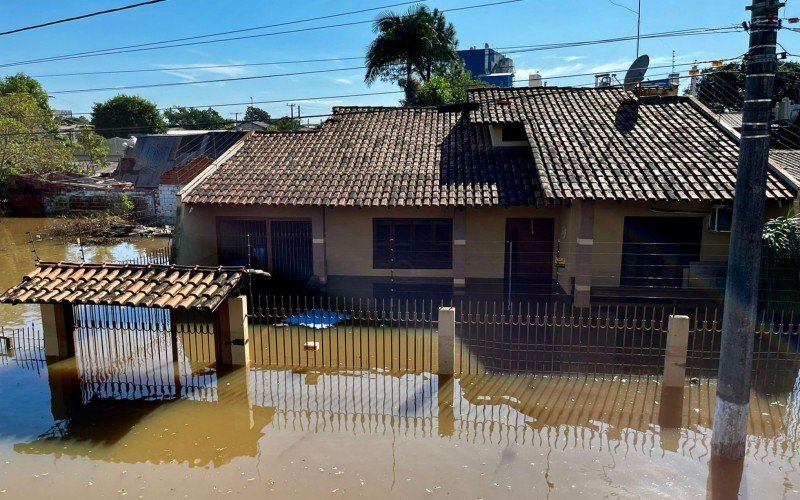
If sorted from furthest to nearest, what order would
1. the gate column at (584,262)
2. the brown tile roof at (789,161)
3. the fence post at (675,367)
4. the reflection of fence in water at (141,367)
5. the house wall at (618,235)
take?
the brown tile roof at (789,161) → the house wall at (618,235) → the gate column at (584,262) → the reflection of fence in water at (141,367) → the fence post at (675,367)

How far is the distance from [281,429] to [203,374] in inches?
108

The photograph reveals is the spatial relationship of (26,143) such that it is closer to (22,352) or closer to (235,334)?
(22,352)

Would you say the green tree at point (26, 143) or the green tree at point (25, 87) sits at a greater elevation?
the green tree at point (25, 87)

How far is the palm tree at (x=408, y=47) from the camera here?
104 feet

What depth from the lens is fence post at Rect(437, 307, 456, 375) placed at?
8945 mm

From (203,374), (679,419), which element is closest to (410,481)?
(679,419)

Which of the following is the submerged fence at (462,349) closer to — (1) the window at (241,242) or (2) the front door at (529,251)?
(2) the front door at (529,251)

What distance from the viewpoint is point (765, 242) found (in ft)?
35.2

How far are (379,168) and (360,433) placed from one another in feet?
31.0

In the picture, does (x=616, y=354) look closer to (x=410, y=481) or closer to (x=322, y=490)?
(x=410, y=481)

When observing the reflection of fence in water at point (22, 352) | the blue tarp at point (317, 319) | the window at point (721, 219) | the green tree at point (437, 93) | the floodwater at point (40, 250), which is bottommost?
the reflection of fence in water at point (22, 352)

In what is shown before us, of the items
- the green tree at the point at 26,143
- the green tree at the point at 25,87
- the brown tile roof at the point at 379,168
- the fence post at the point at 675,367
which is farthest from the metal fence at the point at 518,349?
the green tree at the point at 25,87

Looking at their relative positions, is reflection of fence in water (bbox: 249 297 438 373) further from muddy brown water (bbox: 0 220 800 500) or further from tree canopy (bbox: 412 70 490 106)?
tree canopy (bbox: 412 70 490 106)

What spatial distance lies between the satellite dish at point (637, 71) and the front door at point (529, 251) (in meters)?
5.72
